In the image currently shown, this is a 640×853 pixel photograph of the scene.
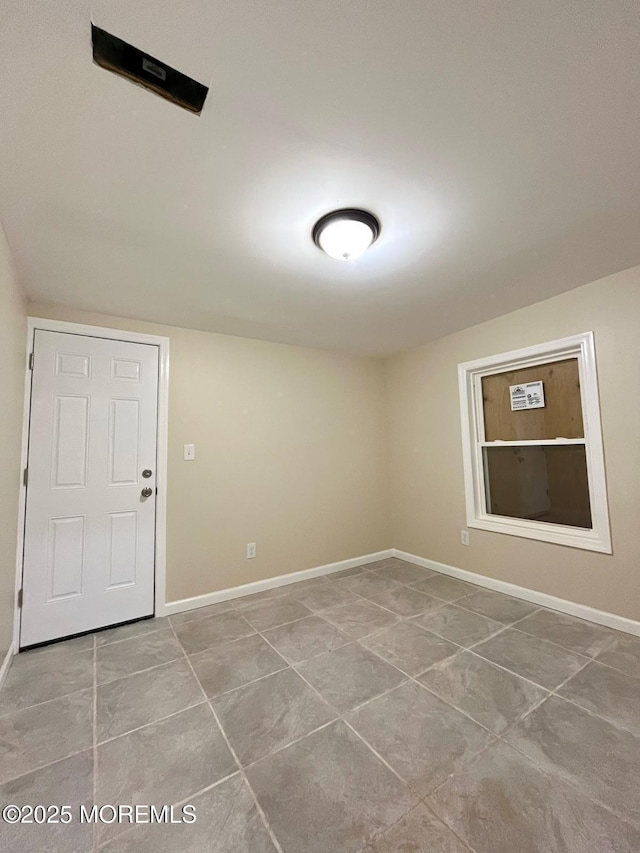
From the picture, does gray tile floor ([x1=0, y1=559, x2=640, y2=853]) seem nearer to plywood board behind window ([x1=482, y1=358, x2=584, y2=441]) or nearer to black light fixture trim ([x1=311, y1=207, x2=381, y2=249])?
plywood board behind window ([x1=482, y1=358, x2=584, y2=441])

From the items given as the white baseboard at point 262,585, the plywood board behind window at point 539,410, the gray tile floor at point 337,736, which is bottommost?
the gray tile floor at point 337,736

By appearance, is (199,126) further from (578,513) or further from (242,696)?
(578,513)

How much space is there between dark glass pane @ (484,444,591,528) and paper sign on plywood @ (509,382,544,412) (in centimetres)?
35

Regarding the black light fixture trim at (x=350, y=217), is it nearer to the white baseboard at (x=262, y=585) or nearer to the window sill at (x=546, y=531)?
the window sill at (x=546, y=531)

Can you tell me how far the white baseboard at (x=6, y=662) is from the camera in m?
1.85

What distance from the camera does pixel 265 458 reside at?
326 centimetres

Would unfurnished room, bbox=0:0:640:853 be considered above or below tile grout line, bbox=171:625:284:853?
above

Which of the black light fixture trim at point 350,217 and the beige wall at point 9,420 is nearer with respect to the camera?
the black light fixture trim at point 350,217

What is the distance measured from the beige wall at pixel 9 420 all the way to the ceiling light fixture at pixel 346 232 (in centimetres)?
151

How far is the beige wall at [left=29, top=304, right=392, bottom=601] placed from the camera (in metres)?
A: 2.85

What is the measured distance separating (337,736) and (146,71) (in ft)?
8.03

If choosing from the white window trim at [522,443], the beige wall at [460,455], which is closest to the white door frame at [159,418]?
the beige wall at [460,455]

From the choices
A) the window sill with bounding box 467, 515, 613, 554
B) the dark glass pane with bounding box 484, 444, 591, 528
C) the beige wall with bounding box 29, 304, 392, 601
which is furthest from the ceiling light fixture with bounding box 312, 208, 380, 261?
the window sill with bounding box 467, 515, 613, 554

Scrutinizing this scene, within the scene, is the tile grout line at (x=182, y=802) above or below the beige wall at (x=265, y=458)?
below
